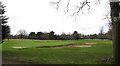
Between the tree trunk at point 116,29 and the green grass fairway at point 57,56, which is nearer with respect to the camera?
the tree trunk at point 116,29

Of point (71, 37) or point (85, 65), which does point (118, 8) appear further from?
point (71, 37)

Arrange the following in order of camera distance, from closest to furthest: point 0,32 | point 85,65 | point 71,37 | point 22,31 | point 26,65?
1. point 26,65
2. point 85,65
3. point 0,32
4. point 71,37
5. point 22,31

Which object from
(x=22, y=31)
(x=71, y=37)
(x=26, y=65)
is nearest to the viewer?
(x=26, y=65)

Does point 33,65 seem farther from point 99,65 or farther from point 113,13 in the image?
point 113,13

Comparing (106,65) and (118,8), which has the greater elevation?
(118,8)

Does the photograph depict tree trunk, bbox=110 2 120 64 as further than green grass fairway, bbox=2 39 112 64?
No

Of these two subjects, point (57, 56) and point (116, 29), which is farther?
point (57, 56)

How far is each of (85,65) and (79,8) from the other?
4.67m

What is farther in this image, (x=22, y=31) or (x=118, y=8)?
(x=22, y=31)

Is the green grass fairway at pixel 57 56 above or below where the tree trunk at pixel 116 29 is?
below

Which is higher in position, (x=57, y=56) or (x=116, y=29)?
(x=116, y=29)

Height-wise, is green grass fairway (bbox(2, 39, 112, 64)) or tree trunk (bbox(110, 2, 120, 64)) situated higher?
tree trunk (bbox(110, 2, 120, 64))

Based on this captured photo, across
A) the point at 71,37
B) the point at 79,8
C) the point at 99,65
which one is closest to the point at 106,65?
the point at 99,65

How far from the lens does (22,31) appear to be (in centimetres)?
16712
